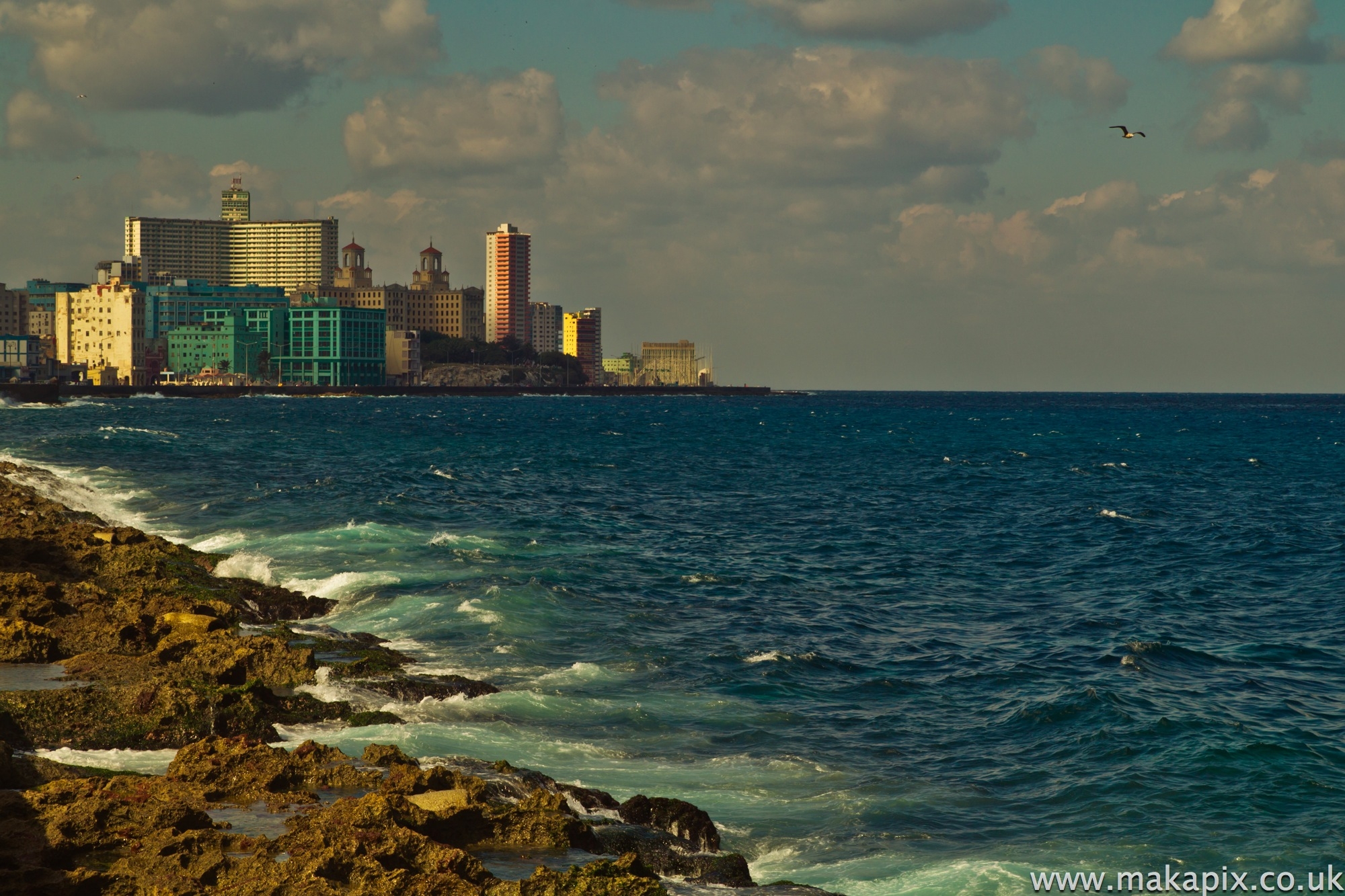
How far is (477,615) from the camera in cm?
3175

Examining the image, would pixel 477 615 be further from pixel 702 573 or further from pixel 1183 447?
pixel 1183 447

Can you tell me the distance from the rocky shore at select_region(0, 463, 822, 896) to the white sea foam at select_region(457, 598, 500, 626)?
619 cm

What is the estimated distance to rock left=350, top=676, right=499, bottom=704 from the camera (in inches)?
882

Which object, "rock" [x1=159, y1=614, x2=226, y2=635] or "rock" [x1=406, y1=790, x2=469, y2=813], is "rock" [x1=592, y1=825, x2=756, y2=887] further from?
"rock" [x1=159, y1=614, x2=226, y2=635]

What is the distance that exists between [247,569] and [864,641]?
728 inches

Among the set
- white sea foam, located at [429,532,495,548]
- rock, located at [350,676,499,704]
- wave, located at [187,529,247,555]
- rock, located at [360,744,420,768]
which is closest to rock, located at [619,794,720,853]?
rock, located at [360,744,420,768]

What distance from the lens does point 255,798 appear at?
15.0m

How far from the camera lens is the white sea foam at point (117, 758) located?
Result: 1642cm

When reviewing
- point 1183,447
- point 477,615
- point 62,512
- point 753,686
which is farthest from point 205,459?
point 1183,447

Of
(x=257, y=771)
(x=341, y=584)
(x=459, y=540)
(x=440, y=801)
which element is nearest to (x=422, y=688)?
(x=257, y=771)

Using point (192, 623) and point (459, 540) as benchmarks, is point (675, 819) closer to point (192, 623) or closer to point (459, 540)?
point (192, 623)

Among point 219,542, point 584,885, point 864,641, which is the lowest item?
point 864,641

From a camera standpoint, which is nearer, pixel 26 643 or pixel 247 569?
pixel 26 643

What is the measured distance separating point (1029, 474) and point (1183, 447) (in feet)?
140
